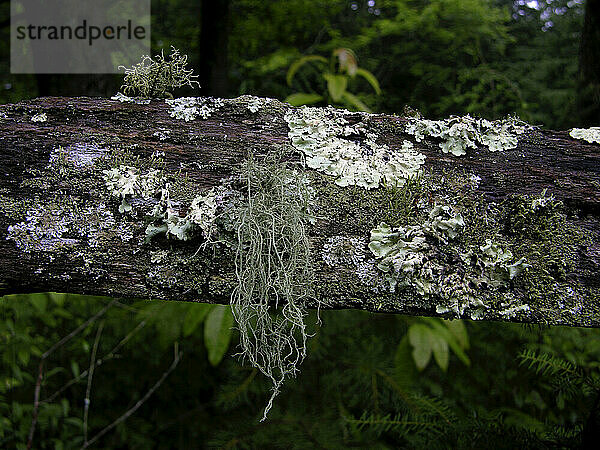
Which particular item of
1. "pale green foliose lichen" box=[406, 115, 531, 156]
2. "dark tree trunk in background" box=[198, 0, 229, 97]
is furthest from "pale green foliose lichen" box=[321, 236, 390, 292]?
"dark tree trunk in background" box=[198, 0, 229, 97]

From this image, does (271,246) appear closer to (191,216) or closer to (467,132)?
→ (191,216)

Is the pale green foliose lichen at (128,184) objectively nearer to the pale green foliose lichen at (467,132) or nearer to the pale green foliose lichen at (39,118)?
the pale green foliose lichen at (39,118)

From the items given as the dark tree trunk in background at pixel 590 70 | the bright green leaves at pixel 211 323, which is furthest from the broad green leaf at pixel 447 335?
the dark tree trunk in background at pixel 590 70

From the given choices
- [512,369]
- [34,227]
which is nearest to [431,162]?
[34,227]

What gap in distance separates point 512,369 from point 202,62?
2075mm

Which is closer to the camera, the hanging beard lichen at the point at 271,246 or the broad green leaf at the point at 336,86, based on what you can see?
the hanging beard lichen at the point at 271,246

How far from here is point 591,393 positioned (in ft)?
4.27

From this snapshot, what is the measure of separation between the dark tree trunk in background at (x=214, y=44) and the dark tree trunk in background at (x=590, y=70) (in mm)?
1584

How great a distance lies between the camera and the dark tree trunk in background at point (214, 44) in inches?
89.4

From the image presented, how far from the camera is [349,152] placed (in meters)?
0.79

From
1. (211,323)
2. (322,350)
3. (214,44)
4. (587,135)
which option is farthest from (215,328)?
(214,44)

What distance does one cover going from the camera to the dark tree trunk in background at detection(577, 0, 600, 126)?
67.8 inches

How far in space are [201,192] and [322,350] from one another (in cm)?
130

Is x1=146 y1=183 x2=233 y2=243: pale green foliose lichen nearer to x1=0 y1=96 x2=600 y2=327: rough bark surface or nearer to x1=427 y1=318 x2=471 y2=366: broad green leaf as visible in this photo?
x1=0 y1=96 x2=600 y2=327: rough bark surface
